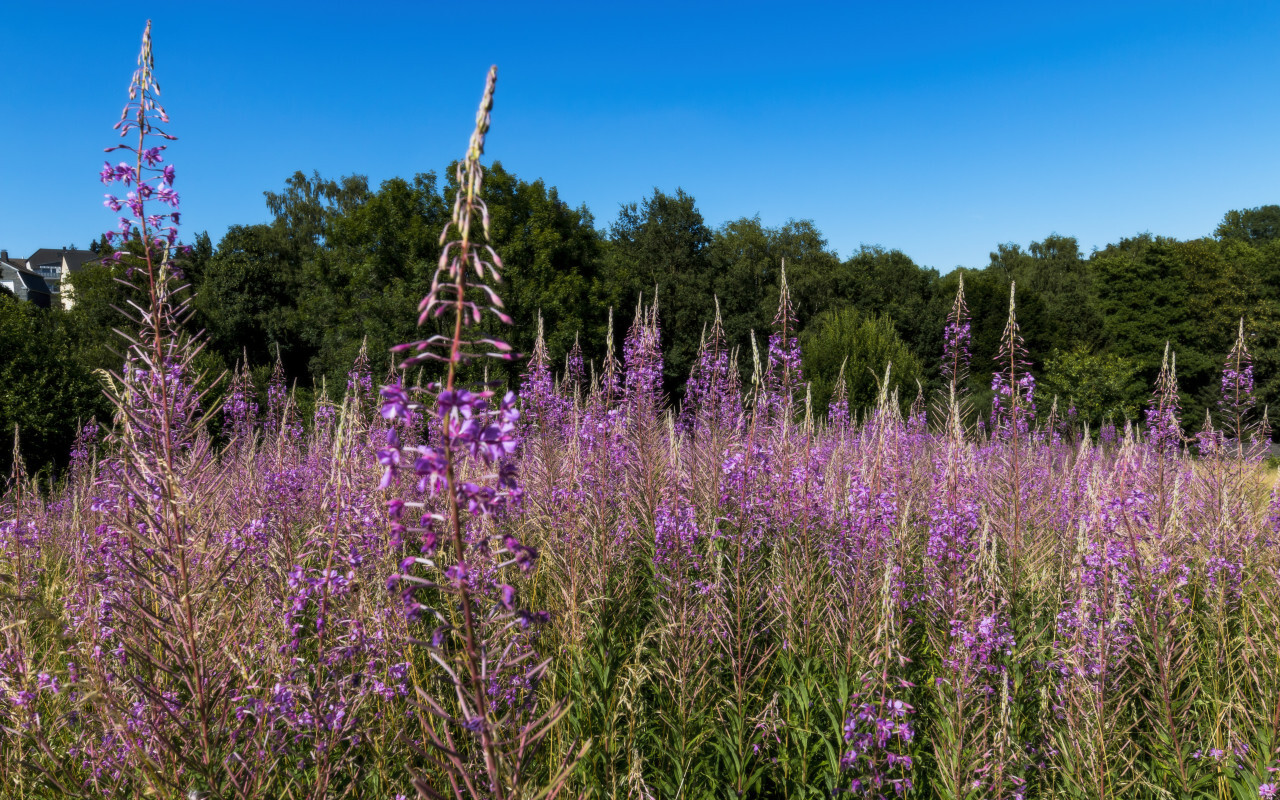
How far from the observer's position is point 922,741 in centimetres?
345

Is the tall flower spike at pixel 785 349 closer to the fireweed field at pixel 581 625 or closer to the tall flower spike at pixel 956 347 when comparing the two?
the fireweed field at pixel 581 625

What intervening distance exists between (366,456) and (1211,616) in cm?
598

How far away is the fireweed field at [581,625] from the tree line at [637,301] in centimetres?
1190

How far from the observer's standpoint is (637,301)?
29172mm

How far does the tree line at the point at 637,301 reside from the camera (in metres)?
23.7

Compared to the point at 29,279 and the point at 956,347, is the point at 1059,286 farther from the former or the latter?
the point at 29,279

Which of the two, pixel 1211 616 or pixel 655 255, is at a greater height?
pixel 655 255

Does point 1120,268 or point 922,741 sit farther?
point 1120,268

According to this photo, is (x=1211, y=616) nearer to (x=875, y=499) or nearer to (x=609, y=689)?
(x=875, y=499)

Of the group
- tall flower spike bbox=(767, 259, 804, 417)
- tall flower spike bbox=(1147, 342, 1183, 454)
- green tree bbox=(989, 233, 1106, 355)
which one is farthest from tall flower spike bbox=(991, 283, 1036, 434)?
green tree bbox=(989, 233, 1106, 355)

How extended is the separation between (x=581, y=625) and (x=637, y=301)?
26.1 metres

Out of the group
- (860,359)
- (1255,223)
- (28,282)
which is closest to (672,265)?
(860,359)

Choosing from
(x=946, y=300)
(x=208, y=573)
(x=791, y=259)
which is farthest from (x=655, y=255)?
(x=208, y=573)

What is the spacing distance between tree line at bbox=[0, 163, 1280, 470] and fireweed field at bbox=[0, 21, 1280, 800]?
468 inches
